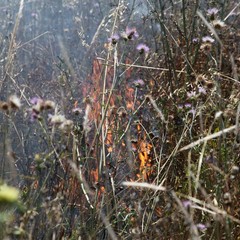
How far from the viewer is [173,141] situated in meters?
2.70

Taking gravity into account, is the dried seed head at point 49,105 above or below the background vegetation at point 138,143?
above

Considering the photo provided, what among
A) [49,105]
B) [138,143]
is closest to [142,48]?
[138,143]

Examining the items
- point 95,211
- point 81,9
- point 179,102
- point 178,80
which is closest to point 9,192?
point 95,211

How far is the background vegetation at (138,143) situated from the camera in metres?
1.65

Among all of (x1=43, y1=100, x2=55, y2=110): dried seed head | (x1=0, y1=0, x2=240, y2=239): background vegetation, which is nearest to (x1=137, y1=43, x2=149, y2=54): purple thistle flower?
(x1=0, y1=0, x2=240, y2=239): background vegetation

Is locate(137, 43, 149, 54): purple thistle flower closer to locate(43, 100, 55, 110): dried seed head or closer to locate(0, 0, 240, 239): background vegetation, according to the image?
locate(0, 0, 240, 239): background vegetation

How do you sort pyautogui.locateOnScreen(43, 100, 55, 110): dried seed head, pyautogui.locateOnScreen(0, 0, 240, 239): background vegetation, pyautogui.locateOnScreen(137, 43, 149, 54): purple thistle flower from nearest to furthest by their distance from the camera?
pyautogui.locateOnScreen(43, 100, 55, 110): dried seed head, pyautogui.locateOnScreen(0, 0, 240, 239): background vegetation, pyautogui.locateOnScreen(137, 43, 149, 54): purple thistle flower

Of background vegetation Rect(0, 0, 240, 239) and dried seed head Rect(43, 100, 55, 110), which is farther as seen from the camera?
background vegetation Rect(0, 0, 240, 239)

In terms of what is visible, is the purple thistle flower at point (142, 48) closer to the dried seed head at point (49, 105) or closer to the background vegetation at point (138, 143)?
the background vegetation at point (138, 143)

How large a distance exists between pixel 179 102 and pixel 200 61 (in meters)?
0.42

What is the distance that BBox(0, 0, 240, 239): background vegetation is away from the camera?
165 cm

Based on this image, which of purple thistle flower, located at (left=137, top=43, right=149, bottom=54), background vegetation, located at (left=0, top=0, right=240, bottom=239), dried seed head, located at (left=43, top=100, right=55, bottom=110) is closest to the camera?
dried seed head, located at (left=43, top=100, right=55, bottom=110)

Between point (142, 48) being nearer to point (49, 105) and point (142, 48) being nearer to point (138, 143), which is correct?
point (138, 143)

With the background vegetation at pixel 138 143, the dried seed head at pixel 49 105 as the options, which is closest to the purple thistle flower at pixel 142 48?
the background vegetation at pixel 138 143
